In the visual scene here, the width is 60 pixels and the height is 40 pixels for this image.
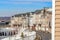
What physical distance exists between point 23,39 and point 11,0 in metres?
0.71

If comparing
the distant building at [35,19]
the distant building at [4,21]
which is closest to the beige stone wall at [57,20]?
the distant building at [35,19]

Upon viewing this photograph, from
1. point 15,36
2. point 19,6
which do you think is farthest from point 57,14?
point 15,36

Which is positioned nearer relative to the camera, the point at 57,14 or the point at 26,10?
the point at 57,14

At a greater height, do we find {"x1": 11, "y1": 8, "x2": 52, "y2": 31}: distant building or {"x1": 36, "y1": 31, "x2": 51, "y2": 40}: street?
{"x1": 11, "y1": 8, "x2": 52, "y2": 31}: distant building

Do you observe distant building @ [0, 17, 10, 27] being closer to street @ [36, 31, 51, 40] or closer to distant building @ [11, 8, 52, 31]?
distant building @ [11, 8, 52, 31]

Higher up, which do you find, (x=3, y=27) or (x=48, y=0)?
(x=48, y=0)

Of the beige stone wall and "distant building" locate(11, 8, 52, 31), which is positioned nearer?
the beige stone wall

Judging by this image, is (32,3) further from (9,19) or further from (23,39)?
(23,39)

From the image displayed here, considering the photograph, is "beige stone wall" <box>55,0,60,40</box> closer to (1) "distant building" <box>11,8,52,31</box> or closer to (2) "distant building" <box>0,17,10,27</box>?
(1) "distant building" <box>11,8,52,31</box>

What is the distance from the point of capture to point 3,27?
1667mm

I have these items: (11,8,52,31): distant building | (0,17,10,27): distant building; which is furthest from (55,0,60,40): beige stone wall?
(0,17,10,27): distant building

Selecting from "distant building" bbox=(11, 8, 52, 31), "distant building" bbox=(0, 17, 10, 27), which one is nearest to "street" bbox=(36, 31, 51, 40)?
"distant building" bbox=(11, 8, 52, 31)

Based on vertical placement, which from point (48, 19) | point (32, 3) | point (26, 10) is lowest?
point (48, 19)

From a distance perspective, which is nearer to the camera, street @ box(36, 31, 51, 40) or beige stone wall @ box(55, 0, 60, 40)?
beige stone wall @ box(55, 0, 60, 40)
